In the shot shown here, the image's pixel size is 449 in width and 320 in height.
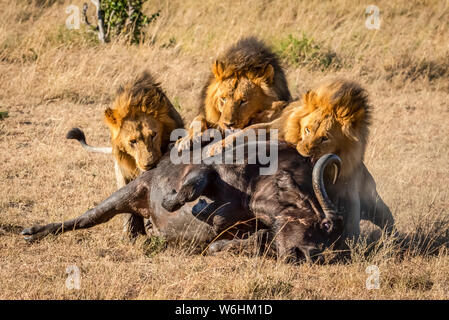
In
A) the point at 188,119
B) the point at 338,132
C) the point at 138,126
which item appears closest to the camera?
the point at 338,132

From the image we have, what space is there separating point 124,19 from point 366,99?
678 cm

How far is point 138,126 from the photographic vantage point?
4.90 metres

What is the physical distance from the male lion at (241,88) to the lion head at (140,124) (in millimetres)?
324

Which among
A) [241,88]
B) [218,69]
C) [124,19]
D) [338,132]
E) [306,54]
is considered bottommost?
[306,54]

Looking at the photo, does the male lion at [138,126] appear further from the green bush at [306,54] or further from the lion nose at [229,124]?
the green bush at [306,54]

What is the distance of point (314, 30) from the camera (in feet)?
39.0

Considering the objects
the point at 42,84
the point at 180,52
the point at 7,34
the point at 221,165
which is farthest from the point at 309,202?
the point at 7,34

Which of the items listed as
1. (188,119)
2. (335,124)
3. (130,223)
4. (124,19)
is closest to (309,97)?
(335,124)

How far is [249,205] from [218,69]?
1.41 m

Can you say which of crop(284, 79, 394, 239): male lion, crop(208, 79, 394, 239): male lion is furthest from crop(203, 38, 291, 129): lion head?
crop(284, 79, 394, 239): male lion

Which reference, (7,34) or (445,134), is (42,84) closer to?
(7,34)

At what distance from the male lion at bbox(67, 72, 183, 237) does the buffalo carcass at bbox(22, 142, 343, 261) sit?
0.20 metres

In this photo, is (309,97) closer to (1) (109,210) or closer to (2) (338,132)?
(2) (338,132)

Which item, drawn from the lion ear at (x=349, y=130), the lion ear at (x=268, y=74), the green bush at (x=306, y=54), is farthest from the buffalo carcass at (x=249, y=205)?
the green bush at (x=306, y=54)
